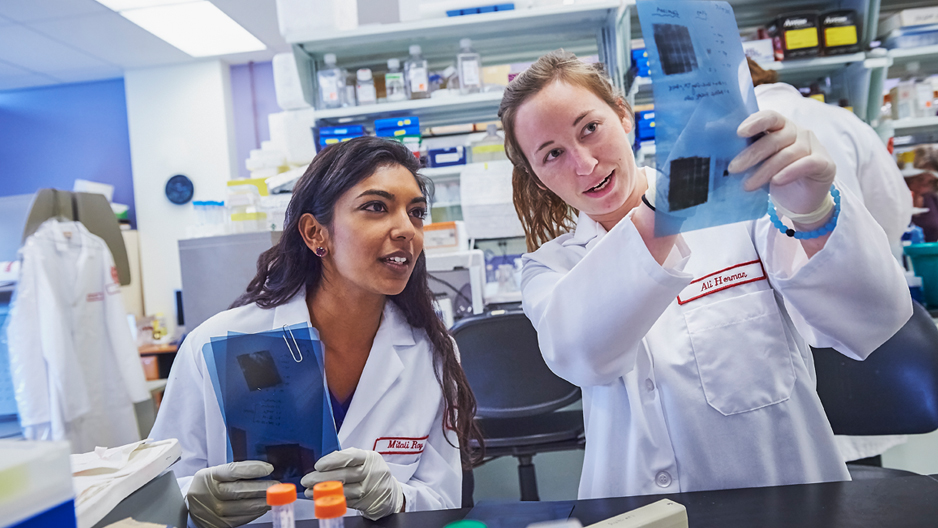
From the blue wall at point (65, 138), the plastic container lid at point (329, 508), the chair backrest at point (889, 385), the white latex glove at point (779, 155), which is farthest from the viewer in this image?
the blue wall at point (65, 138)

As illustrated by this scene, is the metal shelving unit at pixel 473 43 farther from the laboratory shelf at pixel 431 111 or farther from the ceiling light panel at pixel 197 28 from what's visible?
the ceiling light panel at pixel 197 28

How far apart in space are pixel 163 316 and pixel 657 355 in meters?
4.88

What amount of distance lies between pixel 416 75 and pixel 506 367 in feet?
5.32

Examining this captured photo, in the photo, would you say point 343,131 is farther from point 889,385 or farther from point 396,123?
point 889,385

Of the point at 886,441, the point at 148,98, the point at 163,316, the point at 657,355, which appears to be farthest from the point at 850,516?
the point at 148,98

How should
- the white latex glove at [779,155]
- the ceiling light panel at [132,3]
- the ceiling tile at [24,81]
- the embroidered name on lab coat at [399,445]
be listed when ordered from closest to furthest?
the white latex glove at [779,155], the embroidered name on lab coat at [399,445], the ceiling light panel at [132,3], the ceiling tile at [24,81]

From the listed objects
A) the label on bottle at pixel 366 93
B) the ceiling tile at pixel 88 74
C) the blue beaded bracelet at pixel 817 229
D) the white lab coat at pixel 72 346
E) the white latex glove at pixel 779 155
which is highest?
the ceiling tile at pixel 88 74

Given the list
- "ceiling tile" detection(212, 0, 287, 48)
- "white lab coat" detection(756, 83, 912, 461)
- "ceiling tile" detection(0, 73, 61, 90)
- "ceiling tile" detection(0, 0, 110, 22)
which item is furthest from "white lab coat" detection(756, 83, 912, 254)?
"ceiling tile" detection(0, 73, 61, 90)

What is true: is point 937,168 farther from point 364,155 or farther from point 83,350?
point 83,350

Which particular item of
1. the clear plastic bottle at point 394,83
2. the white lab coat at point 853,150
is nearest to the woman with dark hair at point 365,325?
the white lab coat at point 853,150

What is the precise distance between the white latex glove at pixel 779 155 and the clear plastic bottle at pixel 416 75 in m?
2.21

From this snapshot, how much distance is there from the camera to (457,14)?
2617 mm

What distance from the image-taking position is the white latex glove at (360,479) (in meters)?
0.73

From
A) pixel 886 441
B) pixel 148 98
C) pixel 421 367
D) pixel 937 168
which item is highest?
pixel 148 98
